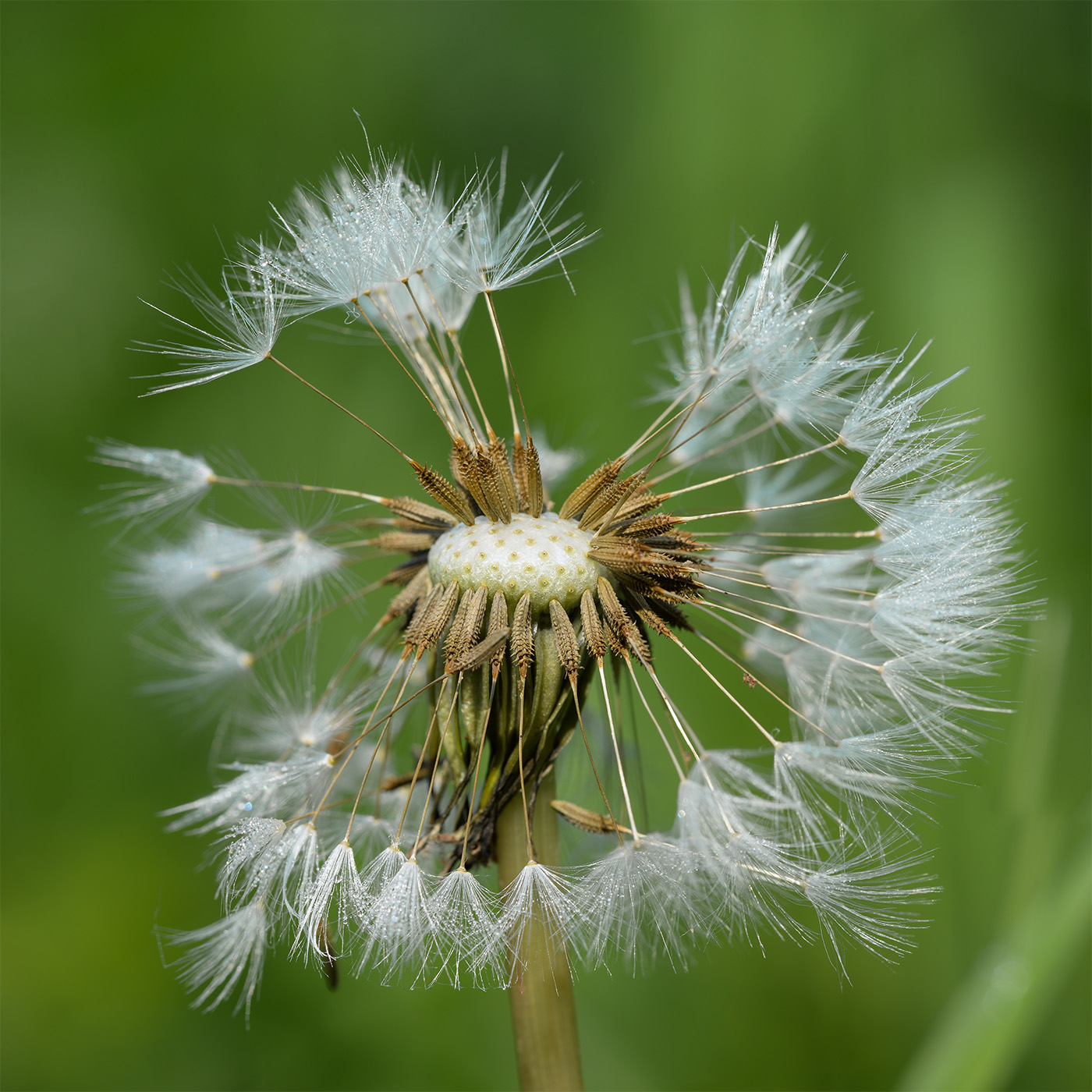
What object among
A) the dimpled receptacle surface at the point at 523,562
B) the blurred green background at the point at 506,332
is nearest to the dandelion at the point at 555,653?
the dimpled receptacle surface at the point at 523,562

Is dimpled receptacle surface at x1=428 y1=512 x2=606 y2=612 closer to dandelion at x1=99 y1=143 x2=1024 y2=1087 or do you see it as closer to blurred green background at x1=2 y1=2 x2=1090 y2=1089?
dandelion at x1=99 y1=143 x2=1024 y2=1087

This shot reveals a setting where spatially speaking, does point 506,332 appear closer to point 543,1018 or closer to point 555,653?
point 555,653

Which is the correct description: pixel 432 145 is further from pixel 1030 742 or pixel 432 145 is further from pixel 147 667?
pixel 1030 742

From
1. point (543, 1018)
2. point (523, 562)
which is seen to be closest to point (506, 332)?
point (523, 562)

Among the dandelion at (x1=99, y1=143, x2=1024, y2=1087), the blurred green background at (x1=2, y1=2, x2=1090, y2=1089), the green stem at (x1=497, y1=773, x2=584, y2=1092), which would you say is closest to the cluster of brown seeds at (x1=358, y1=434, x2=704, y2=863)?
the dandelion at (x1=99, y1=143, x2=1024, y2=1087)

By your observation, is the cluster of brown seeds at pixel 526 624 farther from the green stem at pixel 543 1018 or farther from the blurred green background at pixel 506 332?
the blurred green background at pixel 506 332

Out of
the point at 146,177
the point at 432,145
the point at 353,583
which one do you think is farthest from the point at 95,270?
the point at 353,583
